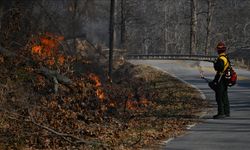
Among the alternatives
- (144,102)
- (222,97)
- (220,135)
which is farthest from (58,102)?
(220,135)

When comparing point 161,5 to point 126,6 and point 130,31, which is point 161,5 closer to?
point 130,31

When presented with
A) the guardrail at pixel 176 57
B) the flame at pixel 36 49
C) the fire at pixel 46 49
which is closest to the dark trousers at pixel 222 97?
the fire at pixel 46 49

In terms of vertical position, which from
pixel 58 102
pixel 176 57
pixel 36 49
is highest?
pixel 36 49

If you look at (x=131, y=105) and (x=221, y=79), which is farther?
(x=131, y=105)

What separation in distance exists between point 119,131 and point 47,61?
759cm

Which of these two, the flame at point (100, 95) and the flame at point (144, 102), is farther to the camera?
the flame at point (144, 102)

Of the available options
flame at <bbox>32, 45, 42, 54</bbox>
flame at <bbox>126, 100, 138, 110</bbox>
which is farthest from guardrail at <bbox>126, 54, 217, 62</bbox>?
flame at <bbox>126, 100, 138, 110</bbox>

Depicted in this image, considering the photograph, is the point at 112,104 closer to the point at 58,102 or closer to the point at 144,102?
the point at 58,102

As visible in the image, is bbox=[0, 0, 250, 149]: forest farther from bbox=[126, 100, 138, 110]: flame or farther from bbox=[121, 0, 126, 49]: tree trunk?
bbox=[121, 0, 126, 49]: tree trunk

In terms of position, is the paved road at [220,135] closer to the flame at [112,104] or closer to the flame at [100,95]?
the flame at [112,104]

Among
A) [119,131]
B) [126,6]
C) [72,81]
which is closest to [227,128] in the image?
[119,131]

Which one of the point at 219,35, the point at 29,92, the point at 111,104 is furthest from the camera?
the point at 219,35

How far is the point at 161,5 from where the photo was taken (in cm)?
9625

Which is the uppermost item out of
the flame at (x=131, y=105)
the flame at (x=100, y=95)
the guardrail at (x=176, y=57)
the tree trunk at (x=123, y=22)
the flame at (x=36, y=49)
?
the tree trunk at (x=123, y=22)
